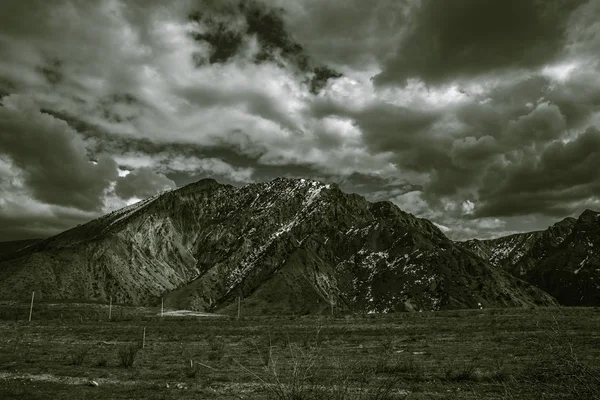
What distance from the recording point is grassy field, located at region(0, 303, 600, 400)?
510 centimetres

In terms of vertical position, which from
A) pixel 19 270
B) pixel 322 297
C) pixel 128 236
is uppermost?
pixel 128 236

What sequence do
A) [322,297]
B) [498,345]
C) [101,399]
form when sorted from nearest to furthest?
1. [101,399]
2. [498,345]
3. [322,297]

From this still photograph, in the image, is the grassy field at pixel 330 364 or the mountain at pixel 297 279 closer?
the grassy field at pixel 330 364

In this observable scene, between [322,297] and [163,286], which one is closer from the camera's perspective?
[322,297]

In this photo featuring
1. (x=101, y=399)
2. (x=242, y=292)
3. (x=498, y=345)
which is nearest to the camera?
(x=101, y=399)

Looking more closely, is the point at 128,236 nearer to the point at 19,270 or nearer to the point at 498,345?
the point at 19,270

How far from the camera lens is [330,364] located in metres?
16.9

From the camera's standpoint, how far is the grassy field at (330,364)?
16.7 feet

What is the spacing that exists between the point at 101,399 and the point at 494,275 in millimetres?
186818

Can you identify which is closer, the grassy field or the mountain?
the grassy field

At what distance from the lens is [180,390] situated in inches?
519

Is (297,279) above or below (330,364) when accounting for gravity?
above

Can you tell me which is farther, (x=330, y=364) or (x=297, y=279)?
(x=297, y=279)

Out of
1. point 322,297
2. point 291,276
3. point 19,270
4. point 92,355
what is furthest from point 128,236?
point 92,355
